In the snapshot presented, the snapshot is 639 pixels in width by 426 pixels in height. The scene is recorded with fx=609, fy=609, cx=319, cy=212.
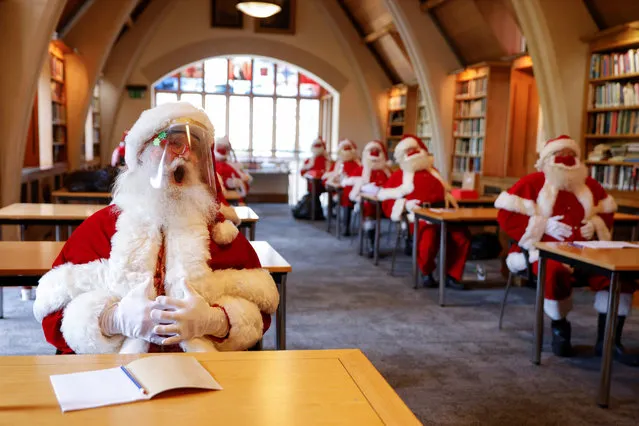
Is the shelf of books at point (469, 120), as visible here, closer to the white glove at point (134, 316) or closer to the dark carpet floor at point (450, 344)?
the dark carpet floor at point (450, 344)

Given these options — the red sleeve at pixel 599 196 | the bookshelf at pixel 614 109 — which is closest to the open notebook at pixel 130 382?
the red sleeve at pixel 599 196

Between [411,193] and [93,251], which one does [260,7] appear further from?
[93,251]

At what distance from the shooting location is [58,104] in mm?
8531

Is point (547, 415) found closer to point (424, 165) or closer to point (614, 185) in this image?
point (424, 165)

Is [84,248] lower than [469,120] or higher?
lower

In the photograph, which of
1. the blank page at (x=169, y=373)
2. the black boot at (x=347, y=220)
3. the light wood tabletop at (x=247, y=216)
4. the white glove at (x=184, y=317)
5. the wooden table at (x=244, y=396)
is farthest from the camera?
the black boot at (x=347, y=220)

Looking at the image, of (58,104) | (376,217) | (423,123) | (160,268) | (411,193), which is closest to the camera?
(160,268)

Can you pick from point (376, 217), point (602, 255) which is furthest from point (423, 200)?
point (602, 255)

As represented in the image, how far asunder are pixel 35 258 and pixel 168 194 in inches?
48.1

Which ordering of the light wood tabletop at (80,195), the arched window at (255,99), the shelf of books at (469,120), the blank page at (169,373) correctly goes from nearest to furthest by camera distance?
1. the blank page at (169,373)
2. the light wood tabletop at (80,195)
3. the shelf of books at (469,120)
4. the arched window at (255,99)

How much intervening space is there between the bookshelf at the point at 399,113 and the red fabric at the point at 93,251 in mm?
10624

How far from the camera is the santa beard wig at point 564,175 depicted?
3889 millimetres

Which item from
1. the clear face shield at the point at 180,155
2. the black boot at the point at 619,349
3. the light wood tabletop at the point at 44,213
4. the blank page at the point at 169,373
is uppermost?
the clear face shield at the point at 180,155

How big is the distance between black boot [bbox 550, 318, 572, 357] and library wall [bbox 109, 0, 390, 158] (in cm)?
1007
